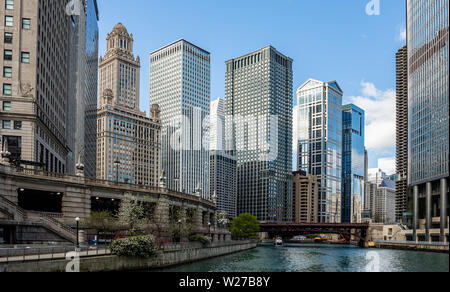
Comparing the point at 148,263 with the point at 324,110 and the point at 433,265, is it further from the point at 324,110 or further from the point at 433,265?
the point at 433,265

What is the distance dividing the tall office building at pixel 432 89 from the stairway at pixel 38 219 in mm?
45226

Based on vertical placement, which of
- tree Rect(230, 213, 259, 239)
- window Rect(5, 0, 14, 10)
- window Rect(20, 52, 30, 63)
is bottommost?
tree Rect(230, 213, 259, 239)

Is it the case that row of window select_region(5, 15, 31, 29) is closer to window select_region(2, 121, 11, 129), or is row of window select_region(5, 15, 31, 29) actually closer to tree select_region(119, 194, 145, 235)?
window select_region(2, 121, 11, 129)

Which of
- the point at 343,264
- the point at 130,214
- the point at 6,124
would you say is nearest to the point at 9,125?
the point at 6,124

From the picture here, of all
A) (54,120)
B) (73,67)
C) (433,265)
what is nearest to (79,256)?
(433,265)

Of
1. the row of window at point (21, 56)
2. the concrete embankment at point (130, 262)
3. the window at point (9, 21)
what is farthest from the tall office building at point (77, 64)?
the concrete embankment at point (130, 262)

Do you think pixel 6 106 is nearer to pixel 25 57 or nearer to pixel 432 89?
pixel 25 57

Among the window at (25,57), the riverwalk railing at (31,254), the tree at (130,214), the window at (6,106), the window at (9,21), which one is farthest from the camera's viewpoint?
the window at (25,57)

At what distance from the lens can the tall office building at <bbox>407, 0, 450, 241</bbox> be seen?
1675cm

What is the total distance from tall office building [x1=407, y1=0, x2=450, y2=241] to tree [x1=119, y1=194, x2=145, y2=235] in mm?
51970

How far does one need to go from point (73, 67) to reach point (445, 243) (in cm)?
13505

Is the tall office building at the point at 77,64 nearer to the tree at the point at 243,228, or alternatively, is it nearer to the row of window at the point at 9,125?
the row of window at the point at 9,125

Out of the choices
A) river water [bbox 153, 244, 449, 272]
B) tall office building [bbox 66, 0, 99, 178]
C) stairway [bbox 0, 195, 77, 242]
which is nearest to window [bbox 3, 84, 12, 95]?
tall office building [bbox 66, 0, 99, 178]

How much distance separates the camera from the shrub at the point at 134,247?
5034 cm
